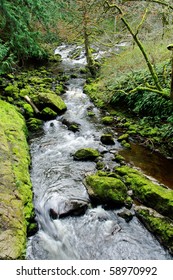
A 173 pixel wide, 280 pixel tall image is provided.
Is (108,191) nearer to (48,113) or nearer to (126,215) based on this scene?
(126,215)

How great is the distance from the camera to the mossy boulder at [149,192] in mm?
4852

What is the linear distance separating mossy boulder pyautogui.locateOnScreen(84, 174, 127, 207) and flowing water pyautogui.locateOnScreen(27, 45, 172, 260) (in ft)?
0.62

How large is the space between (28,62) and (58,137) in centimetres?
887

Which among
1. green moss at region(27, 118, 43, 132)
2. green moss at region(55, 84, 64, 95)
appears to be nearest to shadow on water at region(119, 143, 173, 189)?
green moss at region(27, 118, 43, 132)

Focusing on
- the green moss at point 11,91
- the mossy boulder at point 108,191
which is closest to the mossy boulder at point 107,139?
the mossy boulder at point 108,191

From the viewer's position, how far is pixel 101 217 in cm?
504

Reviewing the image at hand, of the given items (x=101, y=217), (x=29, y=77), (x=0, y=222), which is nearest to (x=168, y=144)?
(x=101, y=217)

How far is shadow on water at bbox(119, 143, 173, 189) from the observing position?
6.07m

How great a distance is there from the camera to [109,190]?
5250 millimetres

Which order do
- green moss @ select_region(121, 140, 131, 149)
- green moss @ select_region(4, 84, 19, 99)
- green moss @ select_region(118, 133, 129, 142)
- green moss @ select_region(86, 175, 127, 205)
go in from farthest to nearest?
green moss @ select_region(4, 84, 19, 99) < green moss @ select_region(118, 133, 129, 142) < green moss @ select_region(121, 140, 131, 149) < green moss @ select_region(86, 175, 127, 205)

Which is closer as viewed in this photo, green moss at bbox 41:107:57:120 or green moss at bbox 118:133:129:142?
green moss at bbox 118:133:129:142

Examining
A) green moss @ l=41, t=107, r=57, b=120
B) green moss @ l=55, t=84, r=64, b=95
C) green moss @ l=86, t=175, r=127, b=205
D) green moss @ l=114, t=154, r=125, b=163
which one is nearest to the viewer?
green moss @ l=86, t=175, r=127, b=205

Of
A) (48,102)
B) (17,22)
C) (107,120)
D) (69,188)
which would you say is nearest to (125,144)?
(107,120)

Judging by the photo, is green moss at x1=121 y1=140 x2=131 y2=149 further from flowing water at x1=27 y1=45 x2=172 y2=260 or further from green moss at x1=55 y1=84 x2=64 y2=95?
green moss at x1=55 y1=84 x2=64 y2=95
